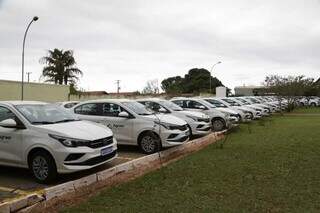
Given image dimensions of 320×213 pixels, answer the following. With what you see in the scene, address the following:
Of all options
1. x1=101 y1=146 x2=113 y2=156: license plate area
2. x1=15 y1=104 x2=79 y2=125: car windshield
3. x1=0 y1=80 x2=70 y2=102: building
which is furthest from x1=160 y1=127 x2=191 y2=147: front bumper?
x1=0 y1=80 x2=70 y2=102: building

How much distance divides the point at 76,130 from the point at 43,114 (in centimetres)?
105

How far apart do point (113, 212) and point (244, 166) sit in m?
4.06

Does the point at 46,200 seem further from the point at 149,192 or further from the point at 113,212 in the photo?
the point at 149,192

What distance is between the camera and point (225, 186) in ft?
22.8

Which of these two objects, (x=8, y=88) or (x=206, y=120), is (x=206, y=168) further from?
(x=8, y=88)

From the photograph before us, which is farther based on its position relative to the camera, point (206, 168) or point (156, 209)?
point (206, 168)

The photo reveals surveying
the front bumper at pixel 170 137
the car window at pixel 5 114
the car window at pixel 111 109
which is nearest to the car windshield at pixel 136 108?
the car window at pixel 111 109

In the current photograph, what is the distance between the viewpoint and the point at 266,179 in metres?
7.48

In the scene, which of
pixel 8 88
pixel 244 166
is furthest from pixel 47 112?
pixel 8 88

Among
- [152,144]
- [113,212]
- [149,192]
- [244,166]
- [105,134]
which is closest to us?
[113,212]

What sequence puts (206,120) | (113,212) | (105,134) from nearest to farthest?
(113,212), (105,134), (206,120)

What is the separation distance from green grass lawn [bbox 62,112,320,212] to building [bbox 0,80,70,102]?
2662 cm

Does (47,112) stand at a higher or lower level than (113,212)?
higher

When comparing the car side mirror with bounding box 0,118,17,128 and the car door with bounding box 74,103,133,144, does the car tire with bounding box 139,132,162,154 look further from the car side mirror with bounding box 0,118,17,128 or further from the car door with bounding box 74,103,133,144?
the car side mirror with bounding box 0,118,17,128
